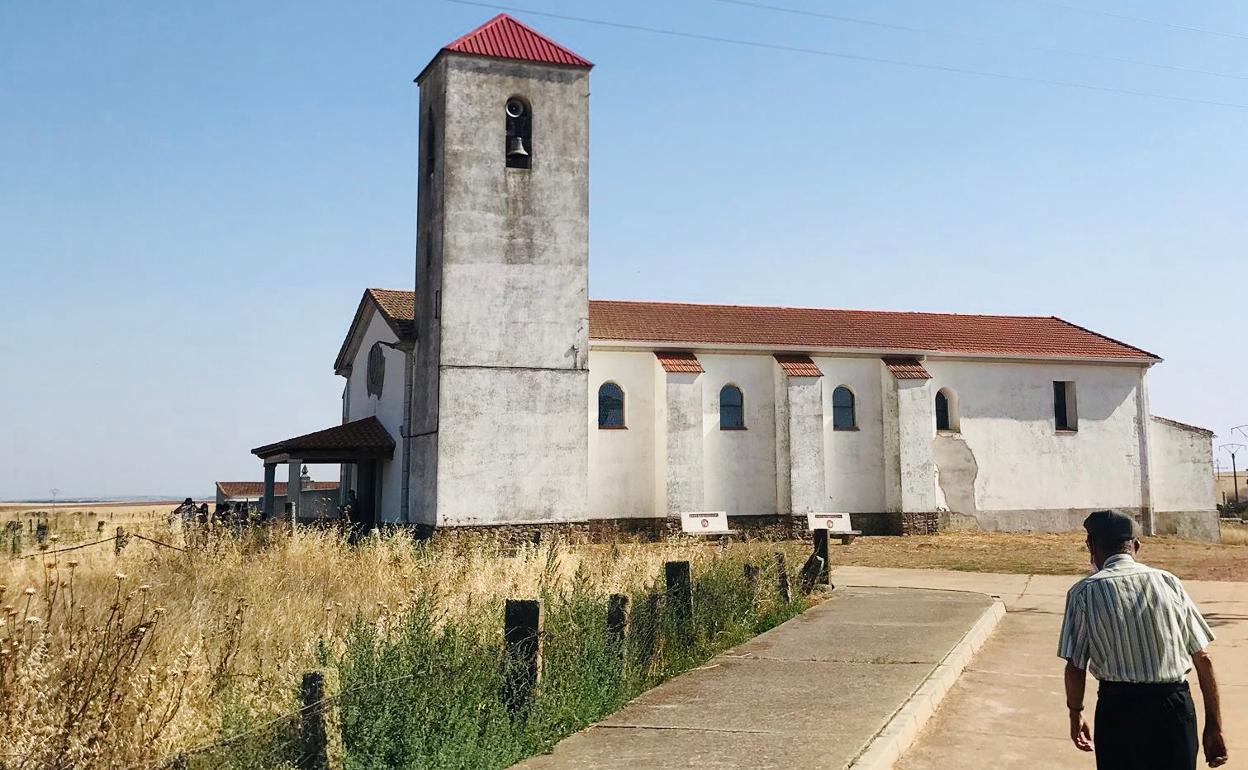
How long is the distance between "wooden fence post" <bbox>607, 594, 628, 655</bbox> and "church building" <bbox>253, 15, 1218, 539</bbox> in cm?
1602

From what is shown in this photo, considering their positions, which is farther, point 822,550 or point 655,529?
point 655,529

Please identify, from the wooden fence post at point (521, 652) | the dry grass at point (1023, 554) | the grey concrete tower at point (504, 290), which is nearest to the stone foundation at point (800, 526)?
the grey concrete tower at point (504, 290)

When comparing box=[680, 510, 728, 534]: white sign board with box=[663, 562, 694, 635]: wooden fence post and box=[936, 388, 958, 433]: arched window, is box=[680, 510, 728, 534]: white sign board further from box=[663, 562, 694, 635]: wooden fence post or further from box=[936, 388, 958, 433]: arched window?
box=[663, 562, 694, 635]: wooden fence post

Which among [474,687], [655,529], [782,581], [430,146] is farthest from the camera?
[655,529]

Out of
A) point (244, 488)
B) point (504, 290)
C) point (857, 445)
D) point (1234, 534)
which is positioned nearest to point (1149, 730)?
point (504, 290)

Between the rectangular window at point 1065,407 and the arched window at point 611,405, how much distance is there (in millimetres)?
15543

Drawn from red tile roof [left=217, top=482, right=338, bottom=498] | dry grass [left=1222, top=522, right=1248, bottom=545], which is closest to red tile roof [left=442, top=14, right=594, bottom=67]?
dry grass [left=1222, top=522, right=1248, bottom=545]

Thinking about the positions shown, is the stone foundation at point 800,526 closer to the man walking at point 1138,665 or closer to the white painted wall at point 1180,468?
the white painted wall at point 1180,468

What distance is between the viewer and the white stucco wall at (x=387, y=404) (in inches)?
1075

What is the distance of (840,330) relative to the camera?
3344 centimetres

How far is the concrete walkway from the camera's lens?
6266 mm

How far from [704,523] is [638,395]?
4.28 m

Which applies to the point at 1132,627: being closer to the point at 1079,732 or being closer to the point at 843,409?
the point at 1079,732

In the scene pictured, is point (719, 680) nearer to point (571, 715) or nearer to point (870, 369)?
point (571, 715)
